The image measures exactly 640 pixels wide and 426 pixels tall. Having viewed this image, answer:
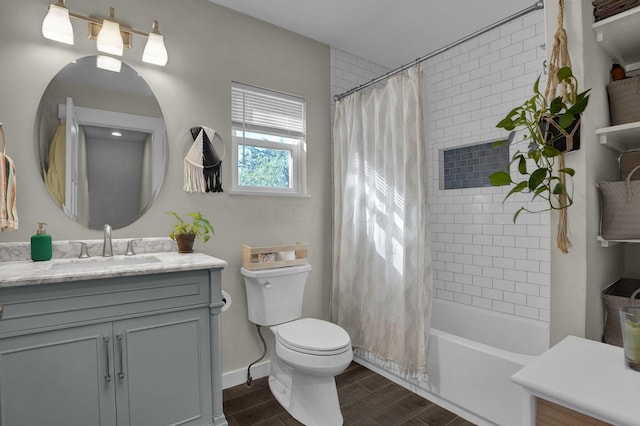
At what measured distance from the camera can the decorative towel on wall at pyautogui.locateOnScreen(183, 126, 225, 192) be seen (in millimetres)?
2232

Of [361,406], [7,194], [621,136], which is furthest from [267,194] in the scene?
[621,136]

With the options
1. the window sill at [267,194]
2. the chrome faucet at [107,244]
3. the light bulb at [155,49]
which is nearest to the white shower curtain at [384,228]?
the window sill at [267,194]

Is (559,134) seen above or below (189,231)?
above

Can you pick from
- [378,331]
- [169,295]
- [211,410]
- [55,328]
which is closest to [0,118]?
[55,328]

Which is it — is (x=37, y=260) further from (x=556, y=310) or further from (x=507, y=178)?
(x=556, y=310)

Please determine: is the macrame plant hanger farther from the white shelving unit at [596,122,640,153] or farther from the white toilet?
the white toilet

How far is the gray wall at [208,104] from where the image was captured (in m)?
1.77

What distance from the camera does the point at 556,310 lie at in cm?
139

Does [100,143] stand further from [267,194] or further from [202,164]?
[267,194]

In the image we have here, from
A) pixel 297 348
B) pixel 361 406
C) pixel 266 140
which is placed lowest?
pixel 361 406

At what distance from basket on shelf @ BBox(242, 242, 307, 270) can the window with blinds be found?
0.45 m

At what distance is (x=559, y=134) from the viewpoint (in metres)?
1.32

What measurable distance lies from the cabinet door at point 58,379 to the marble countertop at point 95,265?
0.80 feet

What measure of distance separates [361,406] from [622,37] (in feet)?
7.59
